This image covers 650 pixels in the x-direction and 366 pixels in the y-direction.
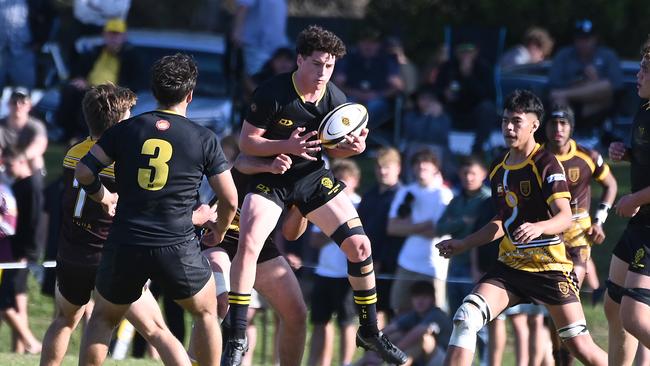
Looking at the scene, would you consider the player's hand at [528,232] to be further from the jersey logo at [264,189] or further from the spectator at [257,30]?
the spectator at [257,30]

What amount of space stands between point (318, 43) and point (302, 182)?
0.87 meters

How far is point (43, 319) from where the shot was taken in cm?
1329

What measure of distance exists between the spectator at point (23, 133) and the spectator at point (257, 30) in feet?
12.2

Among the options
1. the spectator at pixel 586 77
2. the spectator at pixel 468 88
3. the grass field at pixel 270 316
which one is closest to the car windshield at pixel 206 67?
the grass field at pixel 270 316

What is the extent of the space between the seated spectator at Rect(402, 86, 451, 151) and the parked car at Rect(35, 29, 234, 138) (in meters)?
2.76

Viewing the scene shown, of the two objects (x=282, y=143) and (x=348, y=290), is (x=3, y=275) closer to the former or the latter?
(x=348, y=290)

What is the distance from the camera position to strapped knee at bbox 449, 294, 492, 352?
784 centimetres

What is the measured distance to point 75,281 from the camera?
25.1 feet

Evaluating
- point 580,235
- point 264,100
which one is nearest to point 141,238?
point 264,100

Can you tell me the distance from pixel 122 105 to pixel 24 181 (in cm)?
452

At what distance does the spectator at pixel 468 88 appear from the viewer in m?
15.5

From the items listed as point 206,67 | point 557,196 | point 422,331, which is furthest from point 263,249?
point 206,67

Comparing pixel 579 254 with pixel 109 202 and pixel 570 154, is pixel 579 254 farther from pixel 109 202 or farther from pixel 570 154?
pixel 109 202

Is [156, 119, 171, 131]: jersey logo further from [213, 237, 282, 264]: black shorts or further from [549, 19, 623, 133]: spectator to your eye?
[549, 19, 623, 133]: spectator
